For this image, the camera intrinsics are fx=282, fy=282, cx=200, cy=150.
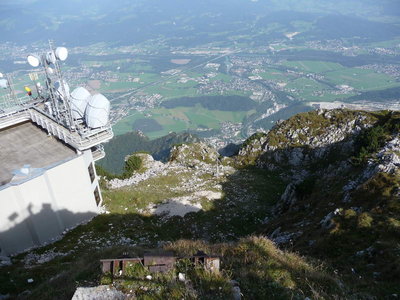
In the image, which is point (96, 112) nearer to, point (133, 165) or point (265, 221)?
point (265, 221)

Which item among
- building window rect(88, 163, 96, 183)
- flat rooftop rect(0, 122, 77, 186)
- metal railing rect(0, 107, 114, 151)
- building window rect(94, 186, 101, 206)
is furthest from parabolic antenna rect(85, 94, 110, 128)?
building window rect(94, 186, 101, 206)

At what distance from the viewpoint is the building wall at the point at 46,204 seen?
2098 centimetres

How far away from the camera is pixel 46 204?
22938mm

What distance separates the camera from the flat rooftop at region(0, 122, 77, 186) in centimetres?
2342

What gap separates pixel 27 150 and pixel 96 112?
22.8 ft

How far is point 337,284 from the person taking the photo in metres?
10.0

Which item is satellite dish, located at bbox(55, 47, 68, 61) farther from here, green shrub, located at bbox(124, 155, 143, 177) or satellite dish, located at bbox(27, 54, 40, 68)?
green shrub, located at bbox(124, 155, 143, 177)

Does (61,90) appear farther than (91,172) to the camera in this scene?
Yes

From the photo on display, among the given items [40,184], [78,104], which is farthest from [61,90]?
[40,184]

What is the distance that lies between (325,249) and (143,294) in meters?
11.4

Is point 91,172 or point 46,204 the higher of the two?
point 91,172

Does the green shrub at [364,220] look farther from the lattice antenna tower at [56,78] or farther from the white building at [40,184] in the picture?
the lattice antenna tower at [56,78]

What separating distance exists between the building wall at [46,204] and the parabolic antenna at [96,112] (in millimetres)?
2981

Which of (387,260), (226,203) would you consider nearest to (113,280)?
(387,260)
